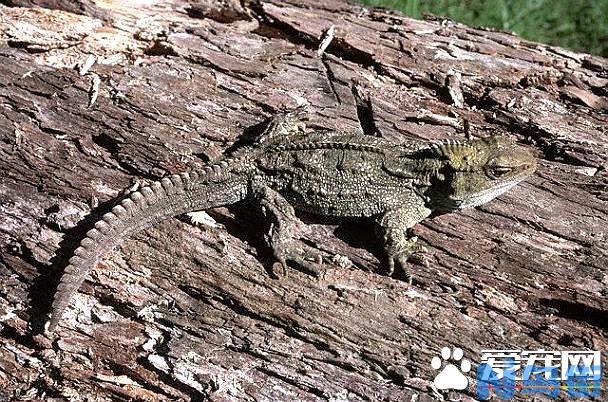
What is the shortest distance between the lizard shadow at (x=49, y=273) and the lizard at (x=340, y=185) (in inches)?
11.8

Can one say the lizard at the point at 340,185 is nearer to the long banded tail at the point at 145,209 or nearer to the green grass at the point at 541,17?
the long banded tail at the point at 145,209

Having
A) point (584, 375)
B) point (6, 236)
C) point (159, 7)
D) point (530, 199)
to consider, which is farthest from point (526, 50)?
point (6, 236)

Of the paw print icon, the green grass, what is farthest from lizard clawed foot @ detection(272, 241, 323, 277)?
the green grass

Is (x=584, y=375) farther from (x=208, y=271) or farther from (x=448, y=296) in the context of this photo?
(x=208, y=271)

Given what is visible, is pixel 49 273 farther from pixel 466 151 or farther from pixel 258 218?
pixel 466 151

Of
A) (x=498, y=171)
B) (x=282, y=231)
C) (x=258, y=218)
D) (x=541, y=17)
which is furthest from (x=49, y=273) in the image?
(x=541, y=17)

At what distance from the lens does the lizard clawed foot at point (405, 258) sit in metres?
5.37

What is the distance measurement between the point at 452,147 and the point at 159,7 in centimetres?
388

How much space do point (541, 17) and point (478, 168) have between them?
222 inches

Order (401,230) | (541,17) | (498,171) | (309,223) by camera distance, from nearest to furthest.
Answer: (498,171) → (401,230) → (309,223) → (541,17)

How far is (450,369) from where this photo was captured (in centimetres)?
493

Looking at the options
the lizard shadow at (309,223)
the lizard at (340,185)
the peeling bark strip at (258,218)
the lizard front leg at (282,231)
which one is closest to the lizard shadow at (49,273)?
the peeling bark strip at (258,218)

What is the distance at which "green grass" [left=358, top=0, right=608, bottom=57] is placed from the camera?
9609mm

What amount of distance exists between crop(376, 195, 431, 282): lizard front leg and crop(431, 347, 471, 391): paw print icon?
737 mm
